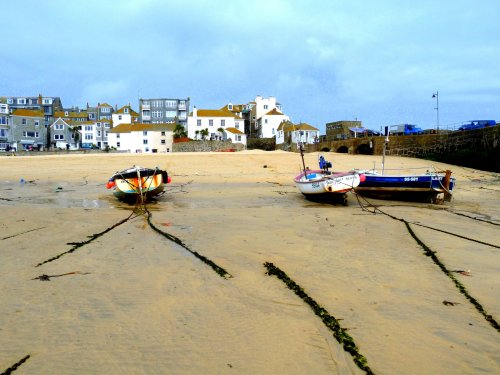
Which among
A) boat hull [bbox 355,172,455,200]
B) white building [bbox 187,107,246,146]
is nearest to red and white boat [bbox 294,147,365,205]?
boat hull [bbox 355,172,455,200]

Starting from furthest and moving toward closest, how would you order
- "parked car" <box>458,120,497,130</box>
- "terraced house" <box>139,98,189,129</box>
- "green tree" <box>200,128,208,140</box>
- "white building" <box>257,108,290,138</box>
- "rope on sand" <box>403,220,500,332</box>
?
1. "white building" <box>257,108,290,138</box>
2. "terraced house" <box>139,98,189,129</box>
3. "green tree" <box>200,128,208,140</box>
4. "parked car" <box>458,120,497,130</box>
5. "rope on sand" <box>403,220,500,332</box>

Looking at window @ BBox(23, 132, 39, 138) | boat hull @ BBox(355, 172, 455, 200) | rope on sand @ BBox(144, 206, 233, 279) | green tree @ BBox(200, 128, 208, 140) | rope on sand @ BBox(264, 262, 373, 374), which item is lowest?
rope on sand @ BBox(264, 262, 373, 374)

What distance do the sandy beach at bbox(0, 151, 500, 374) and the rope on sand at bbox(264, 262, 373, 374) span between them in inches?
2.4

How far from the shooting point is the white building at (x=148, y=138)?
251 feet

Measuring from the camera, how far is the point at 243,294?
208 inches

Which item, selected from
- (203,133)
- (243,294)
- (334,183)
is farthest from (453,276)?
(203,133)

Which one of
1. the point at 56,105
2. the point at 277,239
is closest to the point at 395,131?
the point at 277,239

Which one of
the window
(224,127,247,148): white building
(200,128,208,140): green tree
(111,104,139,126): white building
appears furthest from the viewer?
(111,104,139,126): white building

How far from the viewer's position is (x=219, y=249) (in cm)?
766

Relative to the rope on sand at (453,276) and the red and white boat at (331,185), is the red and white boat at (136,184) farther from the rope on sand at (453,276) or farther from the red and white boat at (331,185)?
the rope on sand at (453,276)

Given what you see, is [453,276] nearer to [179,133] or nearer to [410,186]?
[410,186]

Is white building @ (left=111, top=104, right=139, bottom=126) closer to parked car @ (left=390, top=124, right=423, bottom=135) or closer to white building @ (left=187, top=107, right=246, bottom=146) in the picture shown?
white building @ (left=187, top=107, right=246, bottom=146)

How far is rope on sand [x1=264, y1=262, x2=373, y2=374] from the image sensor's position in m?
3.73

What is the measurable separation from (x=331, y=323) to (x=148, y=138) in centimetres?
7553
